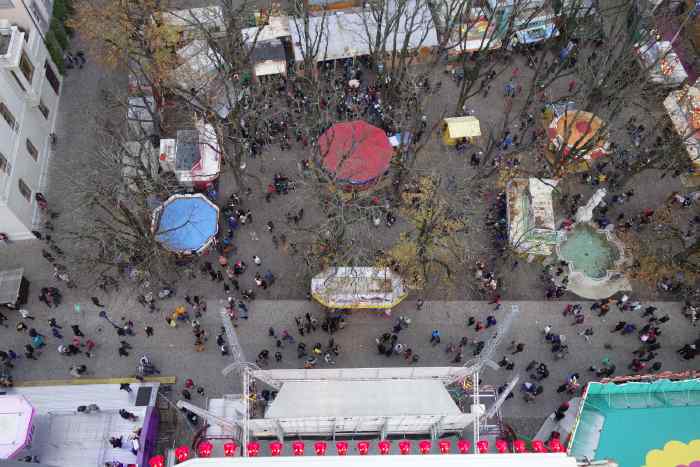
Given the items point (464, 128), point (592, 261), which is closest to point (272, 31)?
point (464, 128)

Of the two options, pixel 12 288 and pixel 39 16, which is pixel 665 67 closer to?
pixel 39 16

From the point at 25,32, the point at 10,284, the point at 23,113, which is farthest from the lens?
the point at 25,32

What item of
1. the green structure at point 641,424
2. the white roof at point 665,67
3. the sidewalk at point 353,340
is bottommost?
the green structure at point 641,424

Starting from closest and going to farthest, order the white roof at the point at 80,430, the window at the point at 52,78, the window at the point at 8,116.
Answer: the white roof at the point at 80,430 → the window at the point at 8,116 → the window at the point at 52,78

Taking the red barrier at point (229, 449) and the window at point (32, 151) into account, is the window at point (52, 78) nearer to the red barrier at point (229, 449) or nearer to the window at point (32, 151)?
the window at point (32, 151)

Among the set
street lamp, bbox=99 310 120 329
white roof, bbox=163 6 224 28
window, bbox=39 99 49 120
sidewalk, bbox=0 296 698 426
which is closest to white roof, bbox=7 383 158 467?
sidewalk, bbox=0 296 698 426

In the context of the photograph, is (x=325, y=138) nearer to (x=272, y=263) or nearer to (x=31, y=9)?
(x=272, y=263)

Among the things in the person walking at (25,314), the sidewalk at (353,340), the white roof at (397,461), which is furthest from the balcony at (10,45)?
the white roof at (397,461)

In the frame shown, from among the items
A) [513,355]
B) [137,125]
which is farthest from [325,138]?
[513,355]
